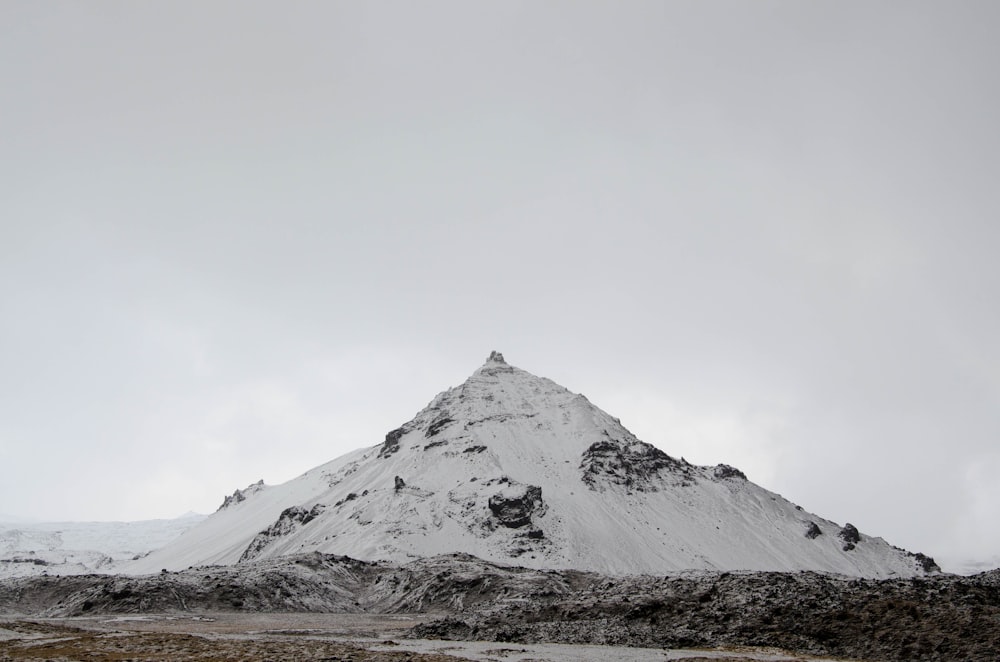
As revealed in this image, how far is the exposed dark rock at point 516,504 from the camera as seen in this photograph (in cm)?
11843

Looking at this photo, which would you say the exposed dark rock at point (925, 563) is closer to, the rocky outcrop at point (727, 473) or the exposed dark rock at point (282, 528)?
the rocky outcrop at point (727, 473)

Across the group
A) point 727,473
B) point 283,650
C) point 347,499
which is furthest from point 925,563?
point 283,650

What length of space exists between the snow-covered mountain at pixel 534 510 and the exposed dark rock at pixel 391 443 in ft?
1.56

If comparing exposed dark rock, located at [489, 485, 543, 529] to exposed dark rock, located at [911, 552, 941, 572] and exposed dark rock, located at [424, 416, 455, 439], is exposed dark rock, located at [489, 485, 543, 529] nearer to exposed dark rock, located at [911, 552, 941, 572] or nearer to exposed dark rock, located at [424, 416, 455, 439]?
exposed dark rock, located at [424, 416, 455, 439]

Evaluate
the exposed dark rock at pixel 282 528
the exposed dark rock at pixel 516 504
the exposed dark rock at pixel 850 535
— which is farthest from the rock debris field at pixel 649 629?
the exposed dark rock at pixel 850 535

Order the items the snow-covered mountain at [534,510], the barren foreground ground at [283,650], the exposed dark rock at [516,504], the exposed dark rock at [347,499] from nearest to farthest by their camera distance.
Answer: the barren foreground ground at [283,650], the snow-covered mountain at [534,510], the exposed dark rock at [516,504], the exposed dark rock at [347,499]

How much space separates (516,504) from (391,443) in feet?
191

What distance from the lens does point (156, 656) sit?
24.4 meters

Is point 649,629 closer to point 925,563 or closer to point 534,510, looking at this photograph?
point 534,510

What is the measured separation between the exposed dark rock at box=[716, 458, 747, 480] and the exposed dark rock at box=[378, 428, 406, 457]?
79.3 metres

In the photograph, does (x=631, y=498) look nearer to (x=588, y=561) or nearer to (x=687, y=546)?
(x=687, y=546)

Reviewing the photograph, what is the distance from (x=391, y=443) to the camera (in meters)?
170

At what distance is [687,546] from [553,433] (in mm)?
52617

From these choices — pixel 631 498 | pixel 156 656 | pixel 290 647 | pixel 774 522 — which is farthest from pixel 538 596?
pixel 774 522
